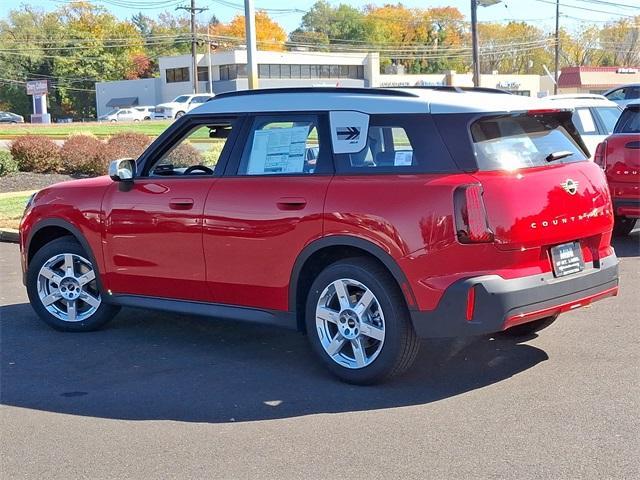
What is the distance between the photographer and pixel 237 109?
6.40 m

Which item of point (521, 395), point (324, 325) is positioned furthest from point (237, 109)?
point (521, 395)

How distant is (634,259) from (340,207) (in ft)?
18.3

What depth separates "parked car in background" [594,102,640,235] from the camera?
10219 millimetres

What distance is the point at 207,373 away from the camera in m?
6.06

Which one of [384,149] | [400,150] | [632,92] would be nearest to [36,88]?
[632,92]

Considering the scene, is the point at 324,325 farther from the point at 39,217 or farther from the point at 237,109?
the point at 39,217

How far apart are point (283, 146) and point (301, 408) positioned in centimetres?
190

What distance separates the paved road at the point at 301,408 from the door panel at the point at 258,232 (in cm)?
57

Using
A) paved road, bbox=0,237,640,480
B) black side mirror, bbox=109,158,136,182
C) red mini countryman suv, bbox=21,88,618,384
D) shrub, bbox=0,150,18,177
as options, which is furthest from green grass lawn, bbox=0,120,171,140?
paved road, bbox=0,237,640,480

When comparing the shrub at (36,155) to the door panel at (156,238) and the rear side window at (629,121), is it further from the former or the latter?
the door panel at (156,238)

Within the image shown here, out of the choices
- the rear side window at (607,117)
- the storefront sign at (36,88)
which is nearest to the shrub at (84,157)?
the rear side window at (607,117)

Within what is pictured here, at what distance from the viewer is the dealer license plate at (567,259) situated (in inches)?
218

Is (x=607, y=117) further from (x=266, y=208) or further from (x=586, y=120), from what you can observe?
(x=266, y=208)

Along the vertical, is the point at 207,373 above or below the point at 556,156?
below
